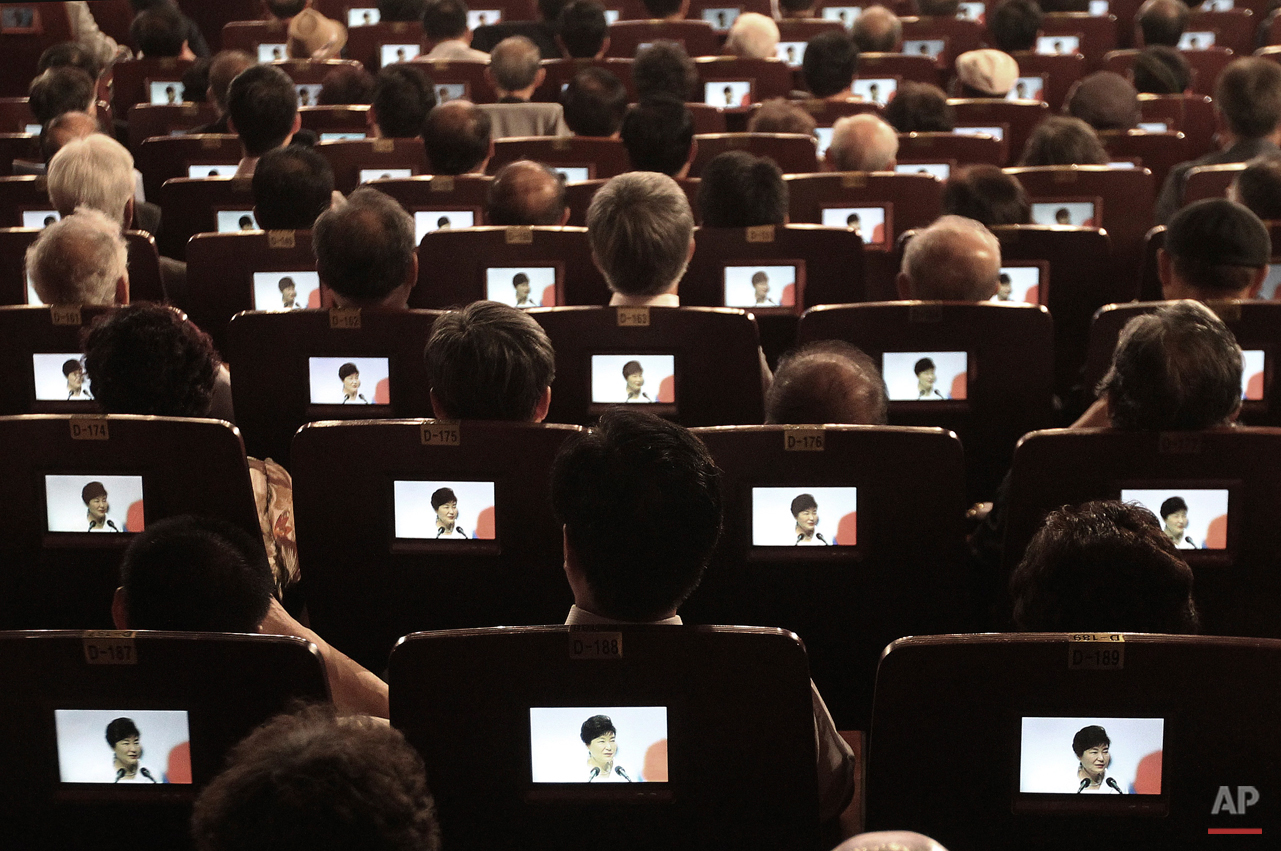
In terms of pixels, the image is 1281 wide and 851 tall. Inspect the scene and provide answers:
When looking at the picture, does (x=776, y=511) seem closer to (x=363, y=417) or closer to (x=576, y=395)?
(x=576, y=395)

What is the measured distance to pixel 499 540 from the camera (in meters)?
2.45

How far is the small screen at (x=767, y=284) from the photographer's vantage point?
154 inches

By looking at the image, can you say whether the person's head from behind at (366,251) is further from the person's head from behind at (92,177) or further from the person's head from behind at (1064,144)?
the person's head from behind at (1064,144)

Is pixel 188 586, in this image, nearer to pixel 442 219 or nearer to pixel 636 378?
pixel 636 378

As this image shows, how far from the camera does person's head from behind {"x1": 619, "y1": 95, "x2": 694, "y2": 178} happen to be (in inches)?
199

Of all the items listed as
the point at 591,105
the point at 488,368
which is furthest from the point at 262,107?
the point at 488,368

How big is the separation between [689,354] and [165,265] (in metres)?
2.39

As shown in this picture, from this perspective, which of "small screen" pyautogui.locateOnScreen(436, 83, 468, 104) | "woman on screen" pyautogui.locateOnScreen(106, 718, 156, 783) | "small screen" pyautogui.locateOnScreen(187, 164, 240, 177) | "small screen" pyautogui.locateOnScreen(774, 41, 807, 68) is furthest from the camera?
"small screen" pyautogui.locateOnScreen(774, 41, 807, 68)

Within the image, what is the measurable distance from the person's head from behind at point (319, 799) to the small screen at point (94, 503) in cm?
145

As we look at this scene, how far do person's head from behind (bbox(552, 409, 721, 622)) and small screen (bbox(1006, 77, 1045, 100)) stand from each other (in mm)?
6313

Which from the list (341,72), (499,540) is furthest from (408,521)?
(341,72)

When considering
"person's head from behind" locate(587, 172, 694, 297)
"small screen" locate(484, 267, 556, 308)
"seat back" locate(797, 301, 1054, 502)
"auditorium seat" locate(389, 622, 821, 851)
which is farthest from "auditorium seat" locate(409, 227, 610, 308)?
"auditorium seat" locate(389, 622, 821, 851)

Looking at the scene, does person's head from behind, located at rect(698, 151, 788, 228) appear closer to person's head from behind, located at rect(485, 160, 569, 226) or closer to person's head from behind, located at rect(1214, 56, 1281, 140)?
person's head from behind, located at rect(485, 160, 569, 226)

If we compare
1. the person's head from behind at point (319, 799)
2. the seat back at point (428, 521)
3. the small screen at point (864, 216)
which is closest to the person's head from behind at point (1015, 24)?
the small screen at point (864, 216)
